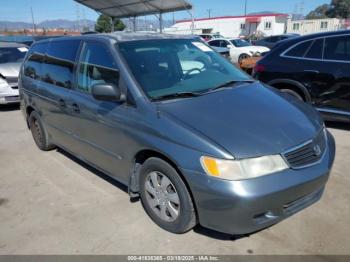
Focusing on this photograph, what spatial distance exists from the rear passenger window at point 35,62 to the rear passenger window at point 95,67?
52.2 inches

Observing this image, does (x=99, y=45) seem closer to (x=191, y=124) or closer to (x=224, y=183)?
(x=191, y=124)

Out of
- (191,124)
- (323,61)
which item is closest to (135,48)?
(191,124)

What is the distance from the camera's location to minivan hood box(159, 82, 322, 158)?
8.52ft

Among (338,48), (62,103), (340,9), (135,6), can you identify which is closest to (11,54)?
(62,103)

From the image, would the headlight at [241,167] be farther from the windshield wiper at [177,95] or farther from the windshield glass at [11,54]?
the windshield glass at [11,54]

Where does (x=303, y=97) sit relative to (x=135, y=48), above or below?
below

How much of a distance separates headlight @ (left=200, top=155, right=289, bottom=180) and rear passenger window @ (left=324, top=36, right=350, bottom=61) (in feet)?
12.6

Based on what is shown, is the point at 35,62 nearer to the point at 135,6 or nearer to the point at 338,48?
the point at 338,48

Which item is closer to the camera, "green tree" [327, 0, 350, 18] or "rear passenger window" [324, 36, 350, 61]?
"rear passenger window" [324, 36, 350, 61]

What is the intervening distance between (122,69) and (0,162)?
3.01 m

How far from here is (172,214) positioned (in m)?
3.00

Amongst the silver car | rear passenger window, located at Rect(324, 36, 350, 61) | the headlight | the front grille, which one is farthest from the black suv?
the silver car

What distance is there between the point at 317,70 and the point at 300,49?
56 centimetres

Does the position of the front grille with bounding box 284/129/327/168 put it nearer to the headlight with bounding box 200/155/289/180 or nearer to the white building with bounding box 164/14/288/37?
the headlight with bounding box 200/155/289/180
